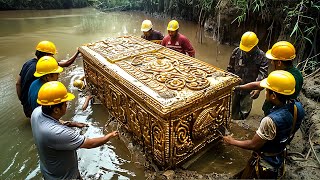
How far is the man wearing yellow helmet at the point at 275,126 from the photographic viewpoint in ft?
6.40

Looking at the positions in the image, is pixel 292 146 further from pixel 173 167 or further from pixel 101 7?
pixel 101 7

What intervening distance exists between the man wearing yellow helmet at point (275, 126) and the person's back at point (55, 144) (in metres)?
1.44

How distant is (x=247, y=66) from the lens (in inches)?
140

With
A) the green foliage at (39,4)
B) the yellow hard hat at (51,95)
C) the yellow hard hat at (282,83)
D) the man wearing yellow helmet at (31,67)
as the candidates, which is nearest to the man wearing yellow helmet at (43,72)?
the man wearing yellow helmet at (31,67)

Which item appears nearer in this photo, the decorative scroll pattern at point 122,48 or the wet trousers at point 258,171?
the wet trousers at point 258,171

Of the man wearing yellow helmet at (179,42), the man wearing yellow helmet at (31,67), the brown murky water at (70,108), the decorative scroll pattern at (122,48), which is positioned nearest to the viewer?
the brown murky water at (70,108)

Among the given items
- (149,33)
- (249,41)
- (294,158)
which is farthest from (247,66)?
(149,33)

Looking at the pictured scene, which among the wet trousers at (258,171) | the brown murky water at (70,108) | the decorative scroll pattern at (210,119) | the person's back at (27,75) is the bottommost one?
the brown murky water at (70,108)

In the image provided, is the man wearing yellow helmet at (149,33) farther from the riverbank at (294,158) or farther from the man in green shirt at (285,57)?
the man in green shirt at (285,57)

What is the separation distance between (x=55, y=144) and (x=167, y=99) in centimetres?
108

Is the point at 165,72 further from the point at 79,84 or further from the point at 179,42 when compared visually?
the point at 79,84

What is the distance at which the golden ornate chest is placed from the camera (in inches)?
96.7

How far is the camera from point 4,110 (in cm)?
419

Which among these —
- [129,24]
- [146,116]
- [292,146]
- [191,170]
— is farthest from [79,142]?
[129,24]
